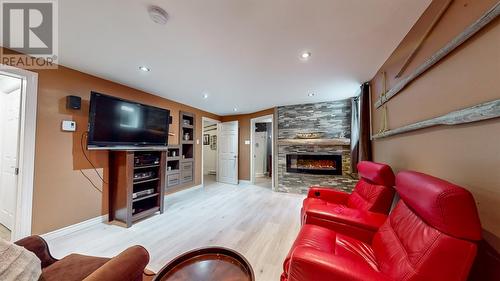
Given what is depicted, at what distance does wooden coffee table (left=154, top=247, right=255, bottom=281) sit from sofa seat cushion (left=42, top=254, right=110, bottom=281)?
1.53ft

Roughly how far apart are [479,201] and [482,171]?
0.53 feet

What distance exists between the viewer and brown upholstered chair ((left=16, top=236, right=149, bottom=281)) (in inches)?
33.1

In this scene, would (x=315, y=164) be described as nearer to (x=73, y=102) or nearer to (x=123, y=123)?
(x=123, y=123)

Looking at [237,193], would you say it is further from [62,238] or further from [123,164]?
[62,238]

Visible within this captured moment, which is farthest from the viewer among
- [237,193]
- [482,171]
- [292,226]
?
[237,193]

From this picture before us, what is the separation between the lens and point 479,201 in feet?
3.06

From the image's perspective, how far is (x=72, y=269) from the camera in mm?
1079

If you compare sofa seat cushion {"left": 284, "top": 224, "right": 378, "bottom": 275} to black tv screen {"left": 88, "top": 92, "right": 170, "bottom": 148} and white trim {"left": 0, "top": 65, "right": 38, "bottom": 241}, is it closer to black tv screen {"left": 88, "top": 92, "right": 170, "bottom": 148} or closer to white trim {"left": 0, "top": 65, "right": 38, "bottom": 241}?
black tv screen {"left": 88, "top": 92, "right": 170, "bottom": 148}

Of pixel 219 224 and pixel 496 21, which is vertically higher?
pixel 496 21

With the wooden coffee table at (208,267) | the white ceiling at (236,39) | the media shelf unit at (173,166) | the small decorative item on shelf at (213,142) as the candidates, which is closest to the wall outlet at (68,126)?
the white ceiling at (236,39)

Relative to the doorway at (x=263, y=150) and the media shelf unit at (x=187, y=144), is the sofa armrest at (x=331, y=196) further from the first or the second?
the doorway at (x=263, y=150)

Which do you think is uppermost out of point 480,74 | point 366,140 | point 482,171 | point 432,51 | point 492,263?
point 432,51

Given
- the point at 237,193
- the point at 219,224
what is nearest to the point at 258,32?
the point at 219,224

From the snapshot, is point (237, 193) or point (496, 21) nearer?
point (496, 21)
